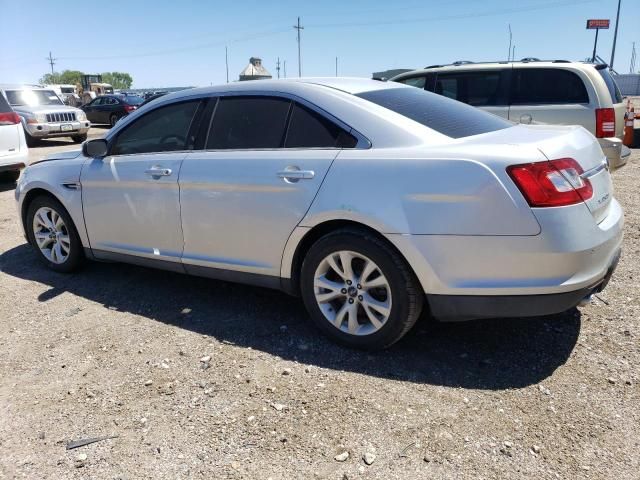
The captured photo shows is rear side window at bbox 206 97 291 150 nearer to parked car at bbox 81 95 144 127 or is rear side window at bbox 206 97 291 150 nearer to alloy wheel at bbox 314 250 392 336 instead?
alloy wheel at bbox 314 250 392 336

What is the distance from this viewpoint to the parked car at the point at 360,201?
2.70 m

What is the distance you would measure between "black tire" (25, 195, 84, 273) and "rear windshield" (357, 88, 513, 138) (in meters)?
2.83

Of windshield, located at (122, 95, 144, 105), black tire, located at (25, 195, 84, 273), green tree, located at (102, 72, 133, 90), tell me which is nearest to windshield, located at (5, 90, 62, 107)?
windshield, located at (122, 95, 144, 105)

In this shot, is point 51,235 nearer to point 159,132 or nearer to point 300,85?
point 159,132

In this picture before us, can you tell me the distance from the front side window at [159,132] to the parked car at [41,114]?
44.3 feet

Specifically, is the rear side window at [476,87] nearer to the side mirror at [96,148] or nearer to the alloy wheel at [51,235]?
the side mirror at [96,148]

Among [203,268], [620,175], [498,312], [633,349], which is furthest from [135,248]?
[620,175]

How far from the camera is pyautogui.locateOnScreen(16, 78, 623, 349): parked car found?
106 inches

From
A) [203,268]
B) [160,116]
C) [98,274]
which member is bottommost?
[98,274]

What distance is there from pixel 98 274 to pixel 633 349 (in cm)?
421

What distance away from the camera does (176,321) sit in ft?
12.5

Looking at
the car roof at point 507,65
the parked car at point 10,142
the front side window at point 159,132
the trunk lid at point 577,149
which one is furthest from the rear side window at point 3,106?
the trunk lid at point 577,149

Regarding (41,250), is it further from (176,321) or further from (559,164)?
(559,164)

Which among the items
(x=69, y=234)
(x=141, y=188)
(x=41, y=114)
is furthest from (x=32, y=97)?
(x=141, y=188)
